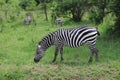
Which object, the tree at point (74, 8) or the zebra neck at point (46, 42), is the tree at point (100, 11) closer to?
the zebra neck at point (46, 42)

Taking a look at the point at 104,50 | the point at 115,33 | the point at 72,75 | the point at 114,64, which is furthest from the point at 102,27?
the point at 72,75

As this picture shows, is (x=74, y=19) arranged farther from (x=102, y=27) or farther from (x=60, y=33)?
(x=60, y=33)

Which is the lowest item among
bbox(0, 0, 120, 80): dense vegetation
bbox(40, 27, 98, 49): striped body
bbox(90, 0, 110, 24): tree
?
bbox(0, 0, 120, 80): dense vegetation

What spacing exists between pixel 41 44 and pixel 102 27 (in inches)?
298

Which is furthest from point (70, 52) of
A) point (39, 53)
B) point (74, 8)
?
point (74, 8)

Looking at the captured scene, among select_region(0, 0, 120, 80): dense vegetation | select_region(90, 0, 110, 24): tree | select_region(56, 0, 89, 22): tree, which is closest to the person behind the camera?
select_region(0, 0, 120, 80): dense vegetation

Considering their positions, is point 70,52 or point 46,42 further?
point 70,52

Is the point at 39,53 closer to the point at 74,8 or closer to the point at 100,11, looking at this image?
the point at 100,11

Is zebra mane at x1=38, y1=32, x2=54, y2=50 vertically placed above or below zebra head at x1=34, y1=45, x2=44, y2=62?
above

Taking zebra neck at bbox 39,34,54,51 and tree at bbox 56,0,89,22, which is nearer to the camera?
zebra neck at bbox 39,34,54,51

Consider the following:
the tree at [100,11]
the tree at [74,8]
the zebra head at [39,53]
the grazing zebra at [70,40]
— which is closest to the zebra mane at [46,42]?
the grazing zebra at [70,40]

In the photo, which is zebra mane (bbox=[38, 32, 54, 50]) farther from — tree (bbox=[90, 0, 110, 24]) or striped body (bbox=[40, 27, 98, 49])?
tree (bbox=[90, 0, 110, 24])

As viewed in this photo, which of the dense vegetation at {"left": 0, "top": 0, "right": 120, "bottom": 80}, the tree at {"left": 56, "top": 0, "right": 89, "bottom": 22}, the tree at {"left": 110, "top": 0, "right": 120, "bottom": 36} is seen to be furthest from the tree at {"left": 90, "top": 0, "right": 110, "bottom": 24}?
the tree at {"left": 56, "top": 0, "right": 89, "bottom": 22}

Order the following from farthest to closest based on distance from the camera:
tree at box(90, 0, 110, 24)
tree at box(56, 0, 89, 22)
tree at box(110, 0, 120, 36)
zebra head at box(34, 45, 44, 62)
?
tree at box(56, 0, 89, 22) < tree at box(90, 0, 110, 24) < tree at box(110, 0, 120, 36) < zebra head at box(34, 45, 44, 62)
